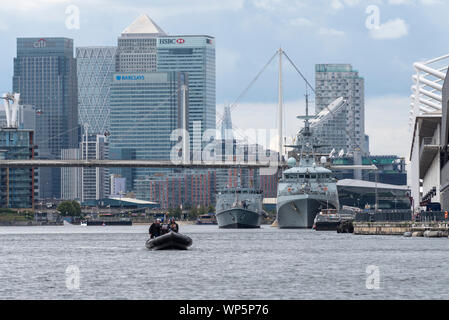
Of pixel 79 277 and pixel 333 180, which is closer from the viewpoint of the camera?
pixel 79 277

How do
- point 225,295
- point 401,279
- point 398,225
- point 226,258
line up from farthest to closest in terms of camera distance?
point 398,225
point 226,258
point 401,279
point 225,295

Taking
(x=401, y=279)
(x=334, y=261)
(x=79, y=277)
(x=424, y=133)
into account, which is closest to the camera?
(x=401, y=279)

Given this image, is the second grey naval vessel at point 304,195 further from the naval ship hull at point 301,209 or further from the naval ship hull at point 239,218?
the naval ship hull at point 239,218

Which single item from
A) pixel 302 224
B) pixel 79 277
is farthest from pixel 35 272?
pixel 302 224

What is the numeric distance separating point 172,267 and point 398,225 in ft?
188

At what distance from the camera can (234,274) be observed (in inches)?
2427

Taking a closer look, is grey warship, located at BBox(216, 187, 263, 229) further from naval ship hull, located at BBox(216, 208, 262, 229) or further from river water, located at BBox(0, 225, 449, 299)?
river water, located at BBox(0, 225, 449, 299)

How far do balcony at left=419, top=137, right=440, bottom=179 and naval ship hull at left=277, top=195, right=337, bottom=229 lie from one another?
16049 mm

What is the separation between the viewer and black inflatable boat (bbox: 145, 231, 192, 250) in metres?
84.2

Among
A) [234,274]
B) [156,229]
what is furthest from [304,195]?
[234,274]

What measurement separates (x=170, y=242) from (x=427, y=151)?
73755 millimetres
